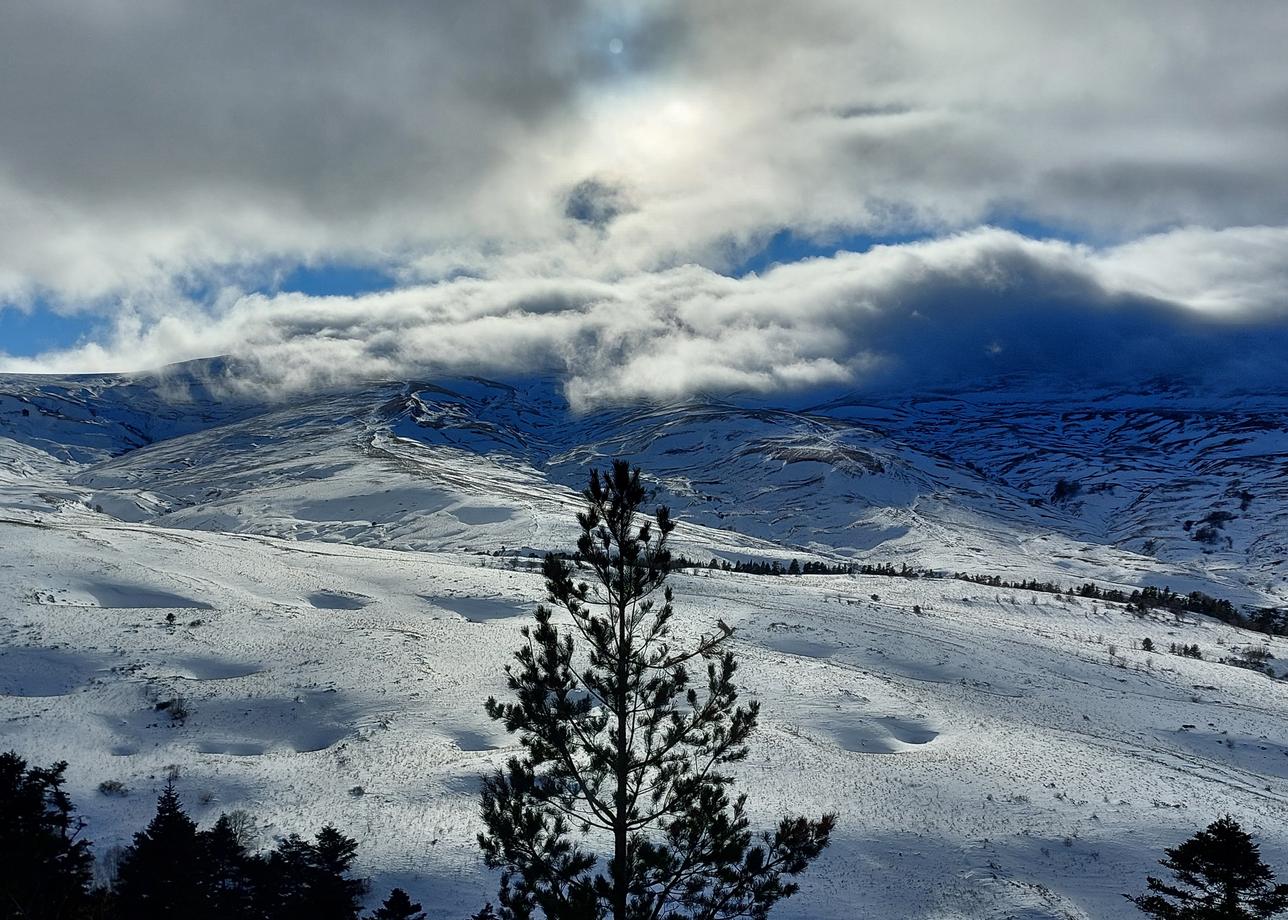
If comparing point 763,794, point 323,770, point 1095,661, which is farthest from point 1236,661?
point 323,770

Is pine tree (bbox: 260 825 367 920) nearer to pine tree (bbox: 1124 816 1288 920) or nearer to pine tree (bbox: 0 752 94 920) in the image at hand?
pine tree (bbox: 0 752 94 920)

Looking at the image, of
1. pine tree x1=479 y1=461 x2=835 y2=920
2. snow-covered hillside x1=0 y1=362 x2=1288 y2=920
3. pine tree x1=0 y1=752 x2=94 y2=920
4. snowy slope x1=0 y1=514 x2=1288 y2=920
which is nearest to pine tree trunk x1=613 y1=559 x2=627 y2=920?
pine tree x1=479 y1=461 x2=835 y2=920

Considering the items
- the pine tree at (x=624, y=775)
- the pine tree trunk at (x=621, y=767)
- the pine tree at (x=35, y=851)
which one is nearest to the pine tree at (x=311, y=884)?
the pine tree at (x=35, y=851)

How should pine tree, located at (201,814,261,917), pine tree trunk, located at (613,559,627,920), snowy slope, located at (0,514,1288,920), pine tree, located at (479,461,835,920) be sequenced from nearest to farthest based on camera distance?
pine tree trunk, located at (613,559,627,920), pine tree, located at (479,461,835,920), pine tree, located at (201,814,261,917), snowy slope, located at (0,514,1288,920)

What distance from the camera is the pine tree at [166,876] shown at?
15562 millimetres

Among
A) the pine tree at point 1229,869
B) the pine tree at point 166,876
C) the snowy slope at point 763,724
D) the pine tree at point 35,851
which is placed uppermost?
the pine tree at point 1229,869

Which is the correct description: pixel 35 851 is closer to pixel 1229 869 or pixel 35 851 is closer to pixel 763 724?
pixel 1229 869

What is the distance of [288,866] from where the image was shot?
18.0 metres

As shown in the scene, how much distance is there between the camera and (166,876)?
1608cm

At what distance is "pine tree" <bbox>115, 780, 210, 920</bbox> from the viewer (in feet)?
51.1

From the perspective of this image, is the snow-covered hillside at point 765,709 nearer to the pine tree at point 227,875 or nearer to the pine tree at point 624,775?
the pine tree at point 227,875

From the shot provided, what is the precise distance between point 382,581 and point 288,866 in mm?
41735

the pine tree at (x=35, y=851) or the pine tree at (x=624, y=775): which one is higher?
the pine tree at (x=624, y=775)

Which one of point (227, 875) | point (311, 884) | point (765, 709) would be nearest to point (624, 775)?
point (311, 884)
